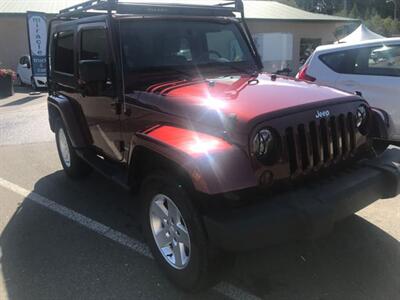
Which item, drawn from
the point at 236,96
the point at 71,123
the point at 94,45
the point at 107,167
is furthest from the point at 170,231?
the point at 71,123

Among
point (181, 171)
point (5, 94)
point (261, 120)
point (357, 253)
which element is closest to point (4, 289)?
point (181, 171)

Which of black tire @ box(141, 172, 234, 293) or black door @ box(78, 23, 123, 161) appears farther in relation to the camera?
black door @ box(78, 23, 123, 161)

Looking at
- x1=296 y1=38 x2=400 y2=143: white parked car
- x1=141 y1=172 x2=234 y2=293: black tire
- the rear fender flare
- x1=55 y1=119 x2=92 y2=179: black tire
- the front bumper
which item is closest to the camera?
the front bumper

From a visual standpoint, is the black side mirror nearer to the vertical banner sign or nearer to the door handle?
the door handle

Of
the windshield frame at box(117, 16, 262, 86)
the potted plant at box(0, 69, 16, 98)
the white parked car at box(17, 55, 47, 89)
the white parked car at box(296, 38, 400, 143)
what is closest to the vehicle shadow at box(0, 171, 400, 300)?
the windshield frame at box(117, 16, 262, 86)

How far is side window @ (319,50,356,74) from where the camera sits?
22.9ft

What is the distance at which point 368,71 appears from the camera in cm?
684

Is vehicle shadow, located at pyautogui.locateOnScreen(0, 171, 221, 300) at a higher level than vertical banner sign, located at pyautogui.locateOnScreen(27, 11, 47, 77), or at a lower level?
lower

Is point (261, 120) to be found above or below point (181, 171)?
above

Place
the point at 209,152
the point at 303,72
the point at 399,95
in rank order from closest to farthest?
the point at 209,152, the point at 399,95, the point at 303,72

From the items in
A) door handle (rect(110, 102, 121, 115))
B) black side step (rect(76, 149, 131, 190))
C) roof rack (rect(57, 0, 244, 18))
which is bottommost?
black side step (rect(76, 149, 131, 190))

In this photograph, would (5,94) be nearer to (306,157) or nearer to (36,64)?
(36,64)

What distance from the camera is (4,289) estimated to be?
3434mm

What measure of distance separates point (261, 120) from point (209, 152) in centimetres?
44
